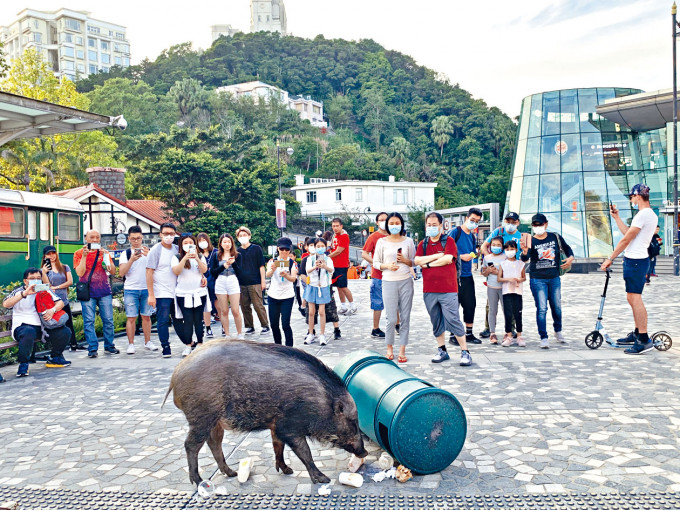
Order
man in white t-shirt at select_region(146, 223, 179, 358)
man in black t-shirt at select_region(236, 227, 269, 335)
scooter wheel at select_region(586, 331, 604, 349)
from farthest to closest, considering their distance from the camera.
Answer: man in black t-shirt at select_region(236, 227, 269, 335), man in white t-shirt at select_region(146, 223, 179, 358), scooter wheel at select_region(586, 331, 604, 349)

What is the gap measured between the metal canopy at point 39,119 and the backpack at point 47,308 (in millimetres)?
3109

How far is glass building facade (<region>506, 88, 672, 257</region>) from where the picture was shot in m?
29.3

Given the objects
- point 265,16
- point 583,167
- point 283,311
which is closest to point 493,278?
point 283,311

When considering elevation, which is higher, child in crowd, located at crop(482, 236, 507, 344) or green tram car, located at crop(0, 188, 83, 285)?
green tram car, located at crop(0, 188, 83, 285)

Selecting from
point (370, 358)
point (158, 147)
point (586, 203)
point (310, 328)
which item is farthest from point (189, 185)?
point (370, 358)

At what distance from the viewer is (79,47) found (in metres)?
118

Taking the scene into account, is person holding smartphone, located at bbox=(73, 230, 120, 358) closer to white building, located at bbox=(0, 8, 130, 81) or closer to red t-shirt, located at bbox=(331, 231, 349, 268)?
red t-shirt, located at bbox=(331, 231, 349, 268)

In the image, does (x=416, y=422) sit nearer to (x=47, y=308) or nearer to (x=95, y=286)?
(x=47, y=308)

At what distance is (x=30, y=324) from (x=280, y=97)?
86242 mm

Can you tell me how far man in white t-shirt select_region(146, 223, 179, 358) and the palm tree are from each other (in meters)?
79.7

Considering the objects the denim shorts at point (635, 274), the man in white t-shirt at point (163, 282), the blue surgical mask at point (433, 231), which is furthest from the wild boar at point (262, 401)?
the denim shorts at point (635, 274)

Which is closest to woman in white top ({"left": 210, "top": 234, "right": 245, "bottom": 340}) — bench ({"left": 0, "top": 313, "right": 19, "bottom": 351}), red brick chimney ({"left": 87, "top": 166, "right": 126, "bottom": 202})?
bench ({"left": 0, "top": 313, "right": 19, "bottom": 351})

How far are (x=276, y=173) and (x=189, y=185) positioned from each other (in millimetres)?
6874

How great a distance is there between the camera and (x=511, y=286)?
8109mm
